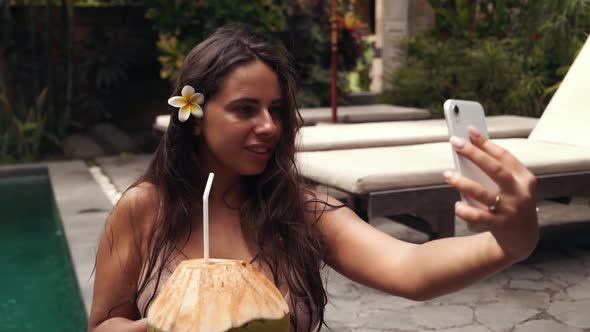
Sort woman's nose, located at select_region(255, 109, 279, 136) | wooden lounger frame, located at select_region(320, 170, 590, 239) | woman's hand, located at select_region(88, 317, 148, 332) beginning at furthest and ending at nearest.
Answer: wooden lounger frame, located at select_region(320, 170, 590, 239) → woman's nose, located at select_region(255, 109, 279, 136) → woman's hand, located at select_region(88, 317, 148, 332)

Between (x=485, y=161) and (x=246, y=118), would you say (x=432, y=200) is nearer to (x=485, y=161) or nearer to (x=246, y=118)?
(x=246, y=118)

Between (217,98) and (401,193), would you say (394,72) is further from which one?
(217,98)

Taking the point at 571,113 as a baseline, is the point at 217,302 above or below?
above

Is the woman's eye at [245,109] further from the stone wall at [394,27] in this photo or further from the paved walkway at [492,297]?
the stone wall at [394,27]

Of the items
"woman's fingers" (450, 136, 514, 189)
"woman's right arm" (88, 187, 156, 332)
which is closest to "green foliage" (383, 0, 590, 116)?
Result: "woman's right arm" (88, 187, 156, 332)

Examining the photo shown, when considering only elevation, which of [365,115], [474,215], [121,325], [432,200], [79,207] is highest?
[474,215]

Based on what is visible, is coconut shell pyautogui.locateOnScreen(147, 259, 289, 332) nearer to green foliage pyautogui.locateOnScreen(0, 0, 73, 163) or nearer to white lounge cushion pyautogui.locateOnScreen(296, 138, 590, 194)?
A: white lounge cushion pyautogui.locateOnScreen(296, 138, 590, 194)

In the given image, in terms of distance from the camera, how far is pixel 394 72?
8.92 m

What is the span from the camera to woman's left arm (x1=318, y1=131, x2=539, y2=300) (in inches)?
32.8

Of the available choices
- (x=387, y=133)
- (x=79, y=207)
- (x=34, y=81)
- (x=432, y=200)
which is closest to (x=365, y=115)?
(x=387, y=133)

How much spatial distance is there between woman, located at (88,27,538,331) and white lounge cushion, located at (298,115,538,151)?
2.31 meters

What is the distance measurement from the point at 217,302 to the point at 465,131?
0.41 m

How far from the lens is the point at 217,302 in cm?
92

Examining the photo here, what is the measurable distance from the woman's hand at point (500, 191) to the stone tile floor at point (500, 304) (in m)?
1.71
